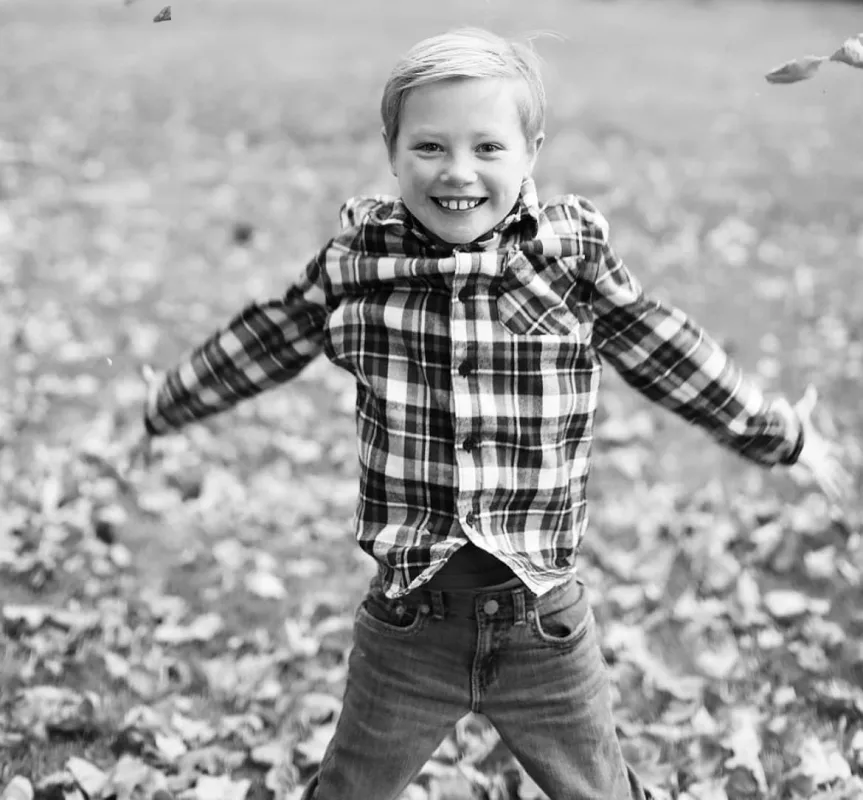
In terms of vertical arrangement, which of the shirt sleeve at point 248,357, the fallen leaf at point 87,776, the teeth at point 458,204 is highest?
the teeth at point 458,204

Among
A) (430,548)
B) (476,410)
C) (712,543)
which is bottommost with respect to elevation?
(712,543)

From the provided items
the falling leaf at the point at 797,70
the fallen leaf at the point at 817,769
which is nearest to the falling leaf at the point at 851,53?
the falling leaf at the point at 797,70

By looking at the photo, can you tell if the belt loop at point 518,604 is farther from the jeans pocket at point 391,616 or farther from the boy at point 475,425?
the jeans pocket at point 391,616

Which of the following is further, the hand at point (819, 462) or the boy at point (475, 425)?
the hand at point (819, 462)

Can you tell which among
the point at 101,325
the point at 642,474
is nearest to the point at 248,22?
the point at 101,325

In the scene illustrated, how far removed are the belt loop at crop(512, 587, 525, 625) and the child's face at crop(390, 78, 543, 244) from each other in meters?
0.68

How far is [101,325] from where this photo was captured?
18.4 ft

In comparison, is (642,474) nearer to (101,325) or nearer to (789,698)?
(789,698)

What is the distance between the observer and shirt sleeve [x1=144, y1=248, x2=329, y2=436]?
2.37m

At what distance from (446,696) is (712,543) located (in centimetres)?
207

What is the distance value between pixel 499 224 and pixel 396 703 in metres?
0.95

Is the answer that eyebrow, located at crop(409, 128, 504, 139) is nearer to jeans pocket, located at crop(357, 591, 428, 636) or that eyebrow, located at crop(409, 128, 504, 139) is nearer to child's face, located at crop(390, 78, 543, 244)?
child's face, located at crop(390, 78, 543, 244)

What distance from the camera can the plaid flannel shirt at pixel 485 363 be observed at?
2.12 meters

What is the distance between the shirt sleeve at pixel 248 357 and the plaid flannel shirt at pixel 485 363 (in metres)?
0.08
